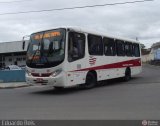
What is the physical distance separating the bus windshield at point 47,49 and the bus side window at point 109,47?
469cm

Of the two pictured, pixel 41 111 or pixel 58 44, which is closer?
pixel 41 111

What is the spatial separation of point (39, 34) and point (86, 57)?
108 inches

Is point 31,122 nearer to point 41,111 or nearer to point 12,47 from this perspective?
point 41,111

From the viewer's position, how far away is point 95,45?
20.7 metres

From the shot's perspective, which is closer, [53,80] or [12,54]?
[53,80]

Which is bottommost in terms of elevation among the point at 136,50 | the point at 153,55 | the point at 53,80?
the point at 153,55

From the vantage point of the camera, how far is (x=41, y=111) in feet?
38.5

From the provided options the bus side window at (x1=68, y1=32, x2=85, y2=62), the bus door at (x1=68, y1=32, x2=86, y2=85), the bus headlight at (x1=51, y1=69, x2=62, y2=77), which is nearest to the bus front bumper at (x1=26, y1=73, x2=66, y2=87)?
the bus headlight at (x1=51, y1=69, x2=62, y2=77)

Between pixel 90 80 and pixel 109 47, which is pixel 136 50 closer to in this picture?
pixel 109 47

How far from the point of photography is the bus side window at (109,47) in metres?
22.1

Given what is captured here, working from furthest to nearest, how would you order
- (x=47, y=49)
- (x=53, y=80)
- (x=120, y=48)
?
(x=120, y=48)
(x=47, y=49)
(x=53, y=80)

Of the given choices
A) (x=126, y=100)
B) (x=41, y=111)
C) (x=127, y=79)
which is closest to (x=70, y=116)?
(x=41, y=111)

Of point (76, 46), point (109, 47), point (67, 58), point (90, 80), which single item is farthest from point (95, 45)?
point (67, 58)

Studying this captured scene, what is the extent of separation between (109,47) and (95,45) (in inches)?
85.2
